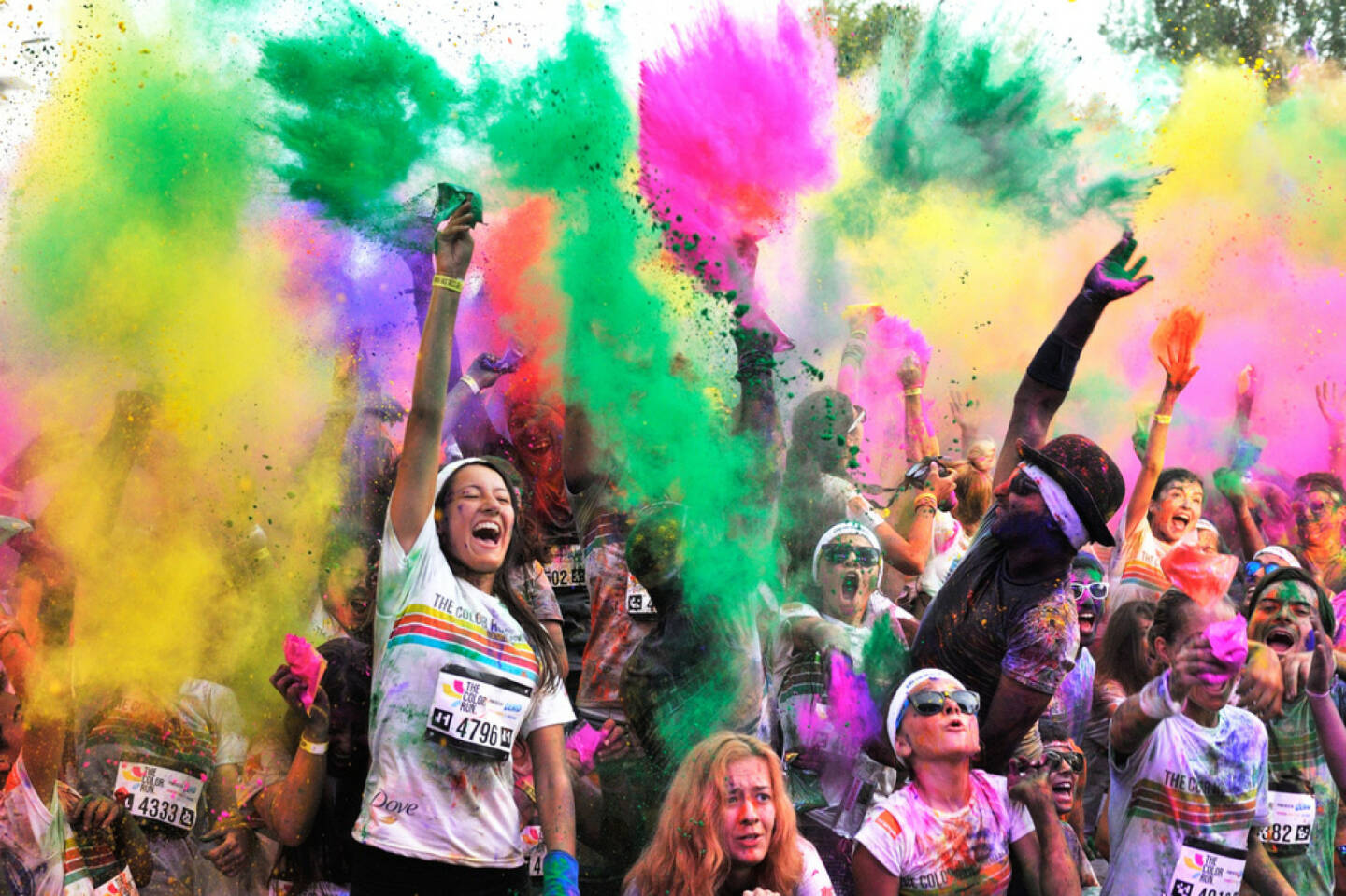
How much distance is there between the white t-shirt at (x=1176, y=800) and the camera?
5488 millimetres

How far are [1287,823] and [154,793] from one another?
15.6 feet

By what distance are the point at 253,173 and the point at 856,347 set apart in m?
2.51

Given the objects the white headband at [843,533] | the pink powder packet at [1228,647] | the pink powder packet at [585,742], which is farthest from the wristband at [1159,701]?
the pink powder packet at [585,742]

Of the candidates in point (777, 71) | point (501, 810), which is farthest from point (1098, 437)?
point (501, 810)

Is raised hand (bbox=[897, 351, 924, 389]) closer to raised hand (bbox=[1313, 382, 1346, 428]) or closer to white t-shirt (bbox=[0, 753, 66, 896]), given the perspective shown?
raised hand (bbox=[1313, 382, 1346, 428])

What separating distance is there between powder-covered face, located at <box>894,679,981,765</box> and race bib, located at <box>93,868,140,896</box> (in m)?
2.73

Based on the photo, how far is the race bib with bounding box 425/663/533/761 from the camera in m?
4.50

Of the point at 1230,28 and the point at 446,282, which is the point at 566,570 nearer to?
the point at 446,282

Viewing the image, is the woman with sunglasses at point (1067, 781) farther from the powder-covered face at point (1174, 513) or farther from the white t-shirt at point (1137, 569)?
the powder-covered face at point (1174, 513)

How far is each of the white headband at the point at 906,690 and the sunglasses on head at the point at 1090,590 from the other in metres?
0.94

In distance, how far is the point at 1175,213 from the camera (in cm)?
663

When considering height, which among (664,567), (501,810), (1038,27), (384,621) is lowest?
(501,810)

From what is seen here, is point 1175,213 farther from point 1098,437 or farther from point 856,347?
point 856,347

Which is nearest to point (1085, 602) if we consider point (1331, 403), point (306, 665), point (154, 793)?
point (1331, 403)
